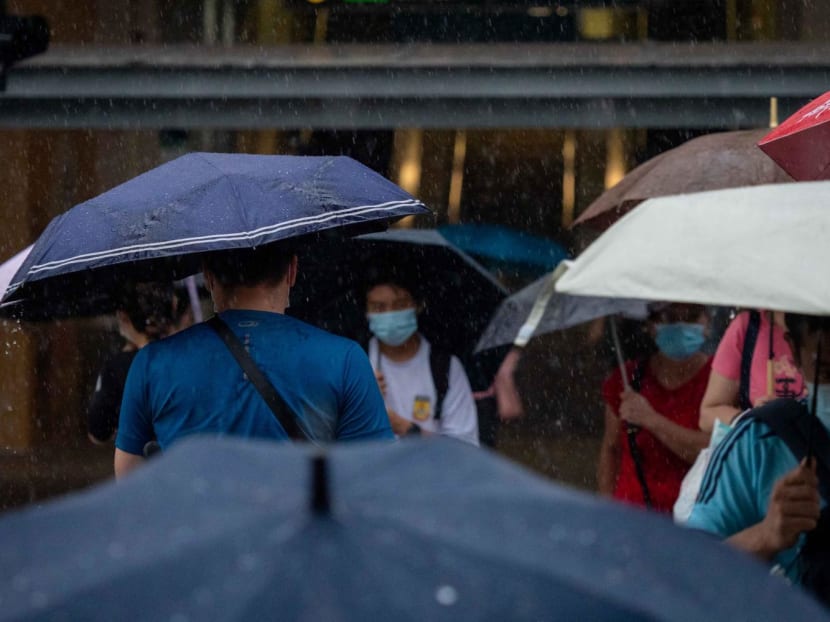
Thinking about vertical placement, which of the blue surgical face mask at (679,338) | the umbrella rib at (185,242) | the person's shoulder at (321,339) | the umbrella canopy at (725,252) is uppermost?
the umbrella canopy at (725,252)

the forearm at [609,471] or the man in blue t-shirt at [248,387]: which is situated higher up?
the man in blue t-shirt at [248,387]

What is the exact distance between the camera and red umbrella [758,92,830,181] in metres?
3.98

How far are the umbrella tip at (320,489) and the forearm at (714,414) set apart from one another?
11.2 ft

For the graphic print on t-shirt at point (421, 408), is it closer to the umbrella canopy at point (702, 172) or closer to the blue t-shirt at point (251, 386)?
the umbrella canopy at point (702, 172)

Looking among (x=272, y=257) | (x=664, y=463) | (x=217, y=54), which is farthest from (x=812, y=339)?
(x=217, y=54)

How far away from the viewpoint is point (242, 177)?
336 cm

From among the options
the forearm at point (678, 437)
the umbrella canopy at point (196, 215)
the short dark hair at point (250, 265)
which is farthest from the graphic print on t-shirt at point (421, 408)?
the short dark hair at point (250, 265)

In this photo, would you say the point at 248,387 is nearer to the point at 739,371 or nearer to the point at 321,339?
the point at 321,339

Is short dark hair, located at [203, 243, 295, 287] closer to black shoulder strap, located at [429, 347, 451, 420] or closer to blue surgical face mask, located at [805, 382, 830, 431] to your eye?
blue surgical face mask, located at [805, 382, 830, 431]

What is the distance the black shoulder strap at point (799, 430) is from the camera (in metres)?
2.55

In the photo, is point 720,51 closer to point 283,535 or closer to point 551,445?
point 551,445

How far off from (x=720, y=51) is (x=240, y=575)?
8436 mm

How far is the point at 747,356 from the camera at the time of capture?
4.63 meters

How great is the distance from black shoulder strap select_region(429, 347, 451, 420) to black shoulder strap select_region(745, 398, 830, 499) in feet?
9.82
